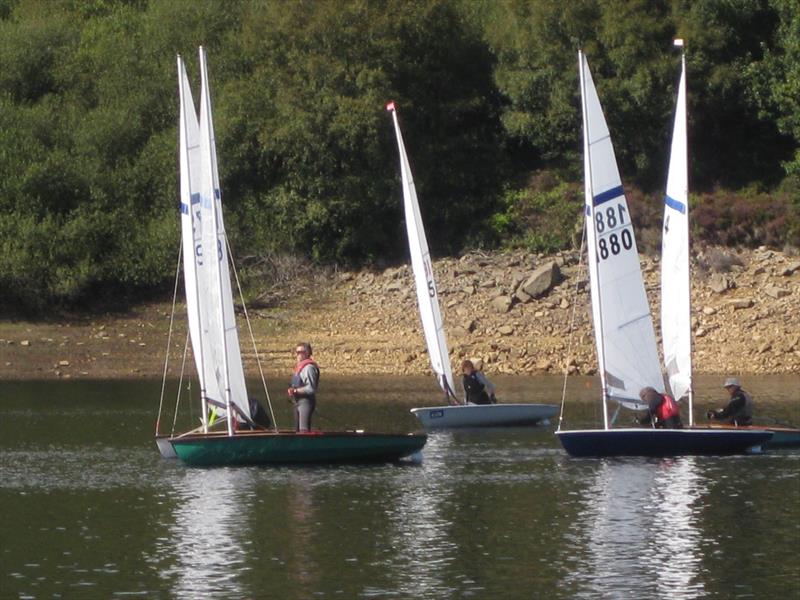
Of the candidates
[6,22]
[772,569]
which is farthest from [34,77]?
[772,569]

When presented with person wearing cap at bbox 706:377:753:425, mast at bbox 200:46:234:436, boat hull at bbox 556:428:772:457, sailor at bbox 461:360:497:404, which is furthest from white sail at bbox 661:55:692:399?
mast at bbox 200:46:234:436

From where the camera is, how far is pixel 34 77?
5725 cm

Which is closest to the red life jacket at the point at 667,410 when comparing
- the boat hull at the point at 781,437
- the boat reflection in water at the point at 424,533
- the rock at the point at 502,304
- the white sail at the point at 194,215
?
the boat hull at the point at 781,437

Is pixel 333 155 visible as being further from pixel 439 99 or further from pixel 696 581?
pixel 696 581

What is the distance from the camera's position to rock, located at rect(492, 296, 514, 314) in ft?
155

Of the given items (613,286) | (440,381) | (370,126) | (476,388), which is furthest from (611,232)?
(370,126)

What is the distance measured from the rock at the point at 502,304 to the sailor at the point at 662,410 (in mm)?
17995

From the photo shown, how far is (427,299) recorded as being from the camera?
38.3 metres

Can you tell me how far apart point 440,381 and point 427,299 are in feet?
7.02

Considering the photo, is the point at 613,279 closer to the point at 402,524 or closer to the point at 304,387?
the point at 304,387

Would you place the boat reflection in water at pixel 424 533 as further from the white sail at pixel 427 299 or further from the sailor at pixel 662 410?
the white sail at pixel 427 299

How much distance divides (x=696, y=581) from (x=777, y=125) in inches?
1415

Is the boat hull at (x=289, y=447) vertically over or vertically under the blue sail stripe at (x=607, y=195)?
under

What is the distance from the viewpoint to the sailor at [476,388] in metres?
35.5
